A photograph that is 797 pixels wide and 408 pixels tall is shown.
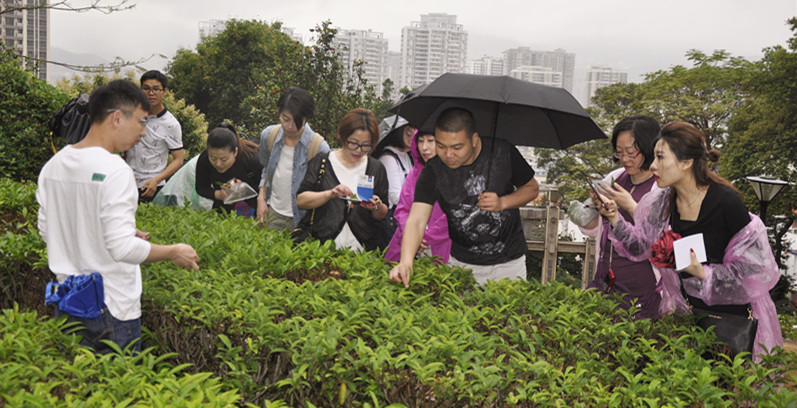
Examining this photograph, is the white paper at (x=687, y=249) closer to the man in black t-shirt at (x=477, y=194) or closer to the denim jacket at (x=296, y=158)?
the man in black t-shirt at (x=477, y=194)

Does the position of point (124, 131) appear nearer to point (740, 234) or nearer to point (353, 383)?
point (353, 383)

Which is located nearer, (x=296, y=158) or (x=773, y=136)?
(x=296, y=158)

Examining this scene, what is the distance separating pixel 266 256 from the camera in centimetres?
416

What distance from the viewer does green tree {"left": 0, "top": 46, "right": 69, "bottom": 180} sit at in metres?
9.09

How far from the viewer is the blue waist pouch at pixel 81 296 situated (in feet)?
9.58

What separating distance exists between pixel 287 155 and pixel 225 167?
773mm

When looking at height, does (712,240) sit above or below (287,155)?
below

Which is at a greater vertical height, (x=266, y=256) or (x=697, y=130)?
(x=697, y=130)

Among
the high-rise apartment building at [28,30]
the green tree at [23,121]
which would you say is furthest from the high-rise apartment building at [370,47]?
the green tree at [23,121]

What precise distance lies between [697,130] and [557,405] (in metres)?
1.99

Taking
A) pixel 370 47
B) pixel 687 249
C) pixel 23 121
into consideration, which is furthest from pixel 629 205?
pixel 370 47

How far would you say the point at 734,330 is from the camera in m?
3.34

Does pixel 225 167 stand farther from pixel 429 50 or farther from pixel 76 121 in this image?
pixel 429 50

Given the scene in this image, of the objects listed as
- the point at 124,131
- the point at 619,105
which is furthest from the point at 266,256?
the point at 619,105
